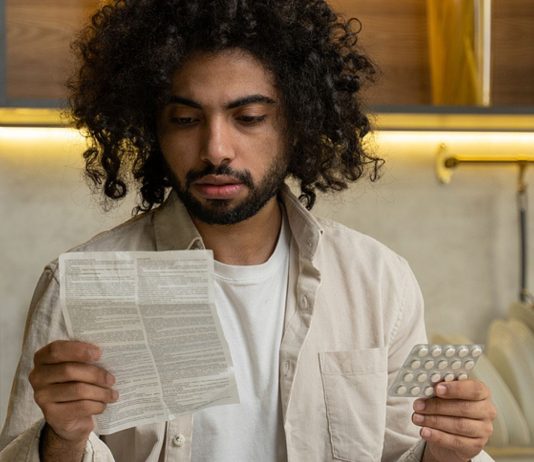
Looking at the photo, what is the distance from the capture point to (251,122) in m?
1.38

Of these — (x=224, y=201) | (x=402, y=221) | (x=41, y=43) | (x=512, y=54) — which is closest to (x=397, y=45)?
(x=512, y=54)

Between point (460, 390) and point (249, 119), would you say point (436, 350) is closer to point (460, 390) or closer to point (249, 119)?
point (460, 390)

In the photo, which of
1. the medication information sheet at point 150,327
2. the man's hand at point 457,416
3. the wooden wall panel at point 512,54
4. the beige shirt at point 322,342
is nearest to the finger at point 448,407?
the man's hand at point 457,416

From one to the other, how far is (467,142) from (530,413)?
59 centimetres

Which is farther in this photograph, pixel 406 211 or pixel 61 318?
pixel 406 211

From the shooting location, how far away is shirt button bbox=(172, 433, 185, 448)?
134 cm

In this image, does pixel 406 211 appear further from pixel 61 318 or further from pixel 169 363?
pixel 169 363

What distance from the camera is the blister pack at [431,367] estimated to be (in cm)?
118

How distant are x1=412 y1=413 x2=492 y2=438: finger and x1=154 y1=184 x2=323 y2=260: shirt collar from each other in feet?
1.00

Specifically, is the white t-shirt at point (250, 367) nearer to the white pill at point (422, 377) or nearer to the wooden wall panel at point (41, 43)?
the white pill at point (422, 377)

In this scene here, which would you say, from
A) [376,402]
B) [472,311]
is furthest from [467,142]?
[376,402]

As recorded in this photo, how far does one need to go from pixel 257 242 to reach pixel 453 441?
0.38 metres

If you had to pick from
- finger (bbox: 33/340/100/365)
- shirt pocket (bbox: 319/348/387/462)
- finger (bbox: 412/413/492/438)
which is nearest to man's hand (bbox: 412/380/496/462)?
finger (bbox: 412/413/492/438)

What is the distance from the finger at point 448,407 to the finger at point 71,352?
384 millimetres
